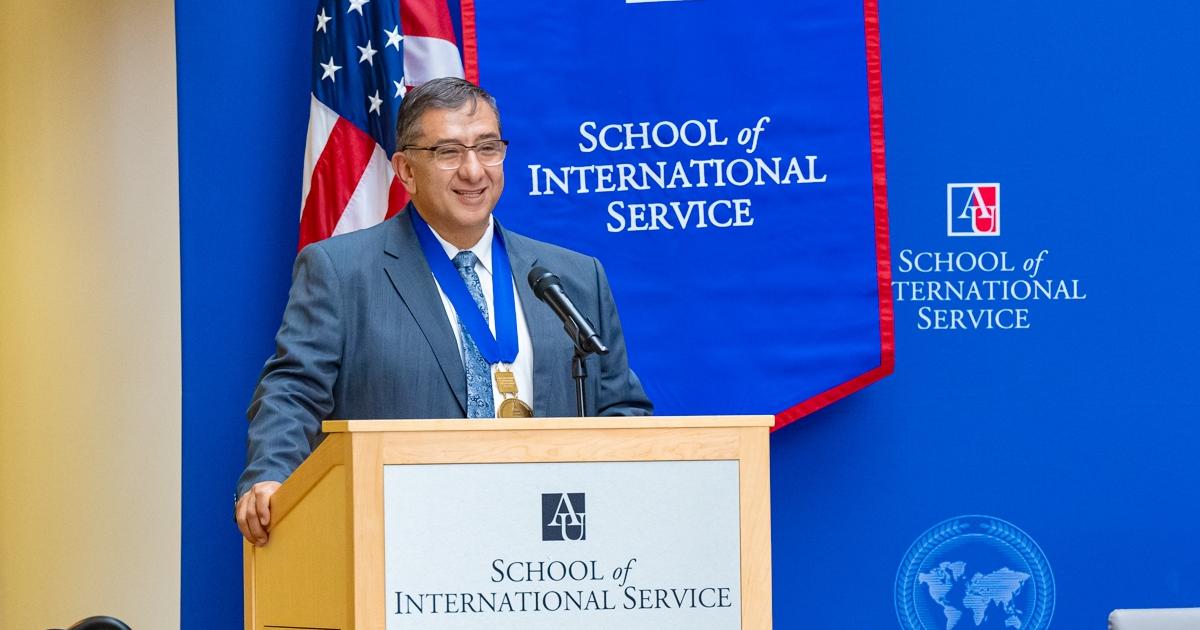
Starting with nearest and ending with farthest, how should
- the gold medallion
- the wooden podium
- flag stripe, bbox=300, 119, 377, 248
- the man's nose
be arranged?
the wooden podium
the gold medallion
the man's nose
flag stripe, bbox=300, 119, 377, 248

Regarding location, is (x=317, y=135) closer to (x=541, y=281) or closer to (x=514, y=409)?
(x=514, y=409)

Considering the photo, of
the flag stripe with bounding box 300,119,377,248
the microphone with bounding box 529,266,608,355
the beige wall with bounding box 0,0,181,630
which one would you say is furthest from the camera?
the beige wall with bounding box 0,0,181,630

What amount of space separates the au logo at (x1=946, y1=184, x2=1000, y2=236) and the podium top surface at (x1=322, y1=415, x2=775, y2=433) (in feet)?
6.79

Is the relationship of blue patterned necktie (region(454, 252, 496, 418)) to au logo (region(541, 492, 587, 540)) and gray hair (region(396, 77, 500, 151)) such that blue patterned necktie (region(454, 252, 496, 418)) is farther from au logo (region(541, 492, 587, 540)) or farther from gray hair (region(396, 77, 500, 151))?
au logo (region(541, 492, 587, 540))

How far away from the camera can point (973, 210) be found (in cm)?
396

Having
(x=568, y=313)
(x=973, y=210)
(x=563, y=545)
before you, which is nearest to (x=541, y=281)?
(x=568, y=313)

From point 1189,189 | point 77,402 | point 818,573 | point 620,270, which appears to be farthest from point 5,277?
point 1189,189

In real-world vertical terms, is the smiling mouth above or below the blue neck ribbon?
above

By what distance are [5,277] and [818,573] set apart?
3440 millimetres

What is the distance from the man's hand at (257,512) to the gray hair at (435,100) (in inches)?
31.2

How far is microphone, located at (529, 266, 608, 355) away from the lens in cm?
224

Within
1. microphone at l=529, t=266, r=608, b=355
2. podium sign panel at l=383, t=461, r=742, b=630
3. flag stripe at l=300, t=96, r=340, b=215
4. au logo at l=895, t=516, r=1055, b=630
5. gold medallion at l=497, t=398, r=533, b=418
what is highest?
flag stripe at l=300, t=96, r=340, b=215

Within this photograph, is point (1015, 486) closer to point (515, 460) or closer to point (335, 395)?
point (335, 395)

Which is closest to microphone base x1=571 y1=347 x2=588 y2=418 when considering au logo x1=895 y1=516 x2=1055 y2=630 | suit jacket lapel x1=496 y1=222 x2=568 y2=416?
suit jacket lapel x1=496 y1=222 x2=568 y2=416
